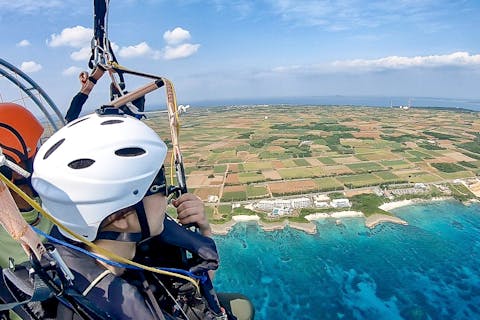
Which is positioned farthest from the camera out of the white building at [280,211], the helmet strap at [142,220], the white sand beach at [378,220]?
the white building at [280,211]

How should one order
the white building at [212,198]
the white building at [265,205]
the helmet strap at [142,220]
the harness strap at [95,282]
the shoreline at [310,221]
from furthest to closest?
the white building at [212,198] → the white building at [265,205] → the shoreline at [310,221] → the helmet strap at [142,220] → the harness strap at [95,282]

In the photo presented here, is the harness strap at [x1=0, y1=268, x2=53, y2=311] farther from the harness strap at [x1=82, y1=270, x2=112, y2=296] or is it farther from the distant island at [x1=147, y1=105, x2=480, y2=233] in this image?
the distant island at [x1=147, y1=105, x2=480, y2=233]

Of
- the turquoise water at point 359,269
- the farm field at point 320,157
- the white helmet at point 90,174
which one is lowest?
the turquoise water at point 359,269

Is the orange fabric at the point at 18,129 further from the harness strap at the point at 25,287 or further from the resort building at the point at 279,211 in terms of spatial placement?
the resort building at the point at 279,211

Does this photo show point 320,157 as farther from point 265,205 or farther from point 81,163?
point 81,163

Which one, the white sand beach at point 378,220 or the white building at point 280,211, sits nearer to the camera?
the white sand beach at point 378,220

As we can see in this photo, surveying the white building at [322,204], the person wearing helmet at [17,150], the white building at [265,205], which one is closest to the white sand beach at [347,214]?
the white building at [322,204]

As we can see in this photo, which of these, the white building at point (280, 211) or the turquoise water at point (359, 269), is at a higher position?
the white building at point (280, 211)
